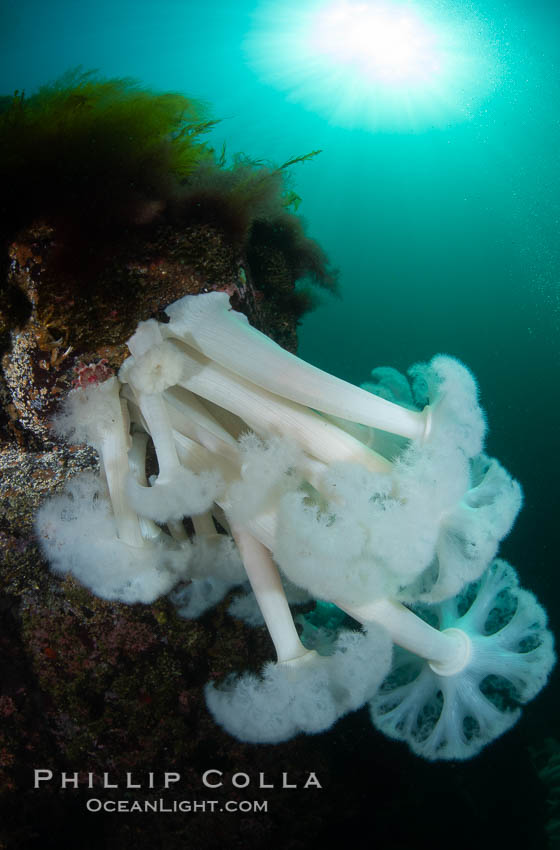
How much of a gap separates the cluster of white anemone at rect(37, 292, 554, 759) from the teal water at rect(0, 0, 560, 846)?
13381 mm

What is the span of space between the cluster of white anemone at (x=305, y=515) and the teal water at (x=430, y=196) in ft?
43.9

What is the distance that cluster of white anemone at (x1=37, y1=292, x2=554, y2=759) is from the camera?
1.87 metres

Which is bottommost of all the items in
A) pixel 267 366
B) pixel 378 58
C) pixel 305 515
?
pixel 305 515

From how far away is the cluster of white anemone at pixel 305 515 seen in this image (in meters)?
1.87

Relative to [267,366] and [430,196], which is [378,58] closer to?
[430,196]

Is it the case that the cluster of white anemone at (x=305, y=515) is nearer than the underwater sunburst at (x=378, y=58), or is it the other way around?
the cluster of white anemone at (x=305, y=515)

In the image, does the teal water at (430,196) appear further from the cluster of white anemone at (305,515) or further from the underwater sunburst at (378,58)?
the cluster of white anemone at (305,515)

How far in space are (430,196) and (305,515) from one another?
59.8 meters

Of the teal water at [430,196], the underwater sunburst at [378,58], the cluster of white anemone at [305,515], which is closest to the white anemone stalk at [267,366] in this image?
the cluster of white anemone at [305,515]

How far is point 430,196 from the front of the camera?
5128 cm

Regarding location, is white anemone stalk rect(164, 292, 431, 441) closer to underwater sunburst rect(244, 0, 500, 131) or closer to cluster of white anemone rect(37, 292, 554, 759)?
cluster of white anemone rect(37, 292, 554, 759)

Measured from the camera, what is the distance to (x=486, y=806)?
6.34 m

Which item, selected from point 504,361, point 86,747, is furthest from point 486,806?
point 504,361

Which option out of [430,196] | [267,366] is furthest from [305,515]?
[430,196]
